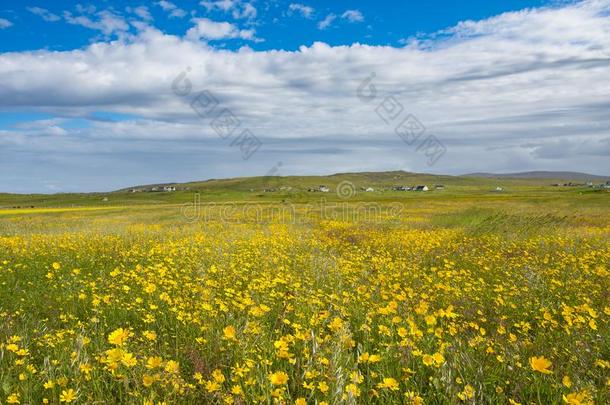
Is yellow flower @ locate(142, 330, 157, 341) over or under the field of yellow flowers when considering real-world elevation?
over

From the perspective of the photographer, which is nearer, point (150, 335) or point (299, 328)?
point (150, 335)

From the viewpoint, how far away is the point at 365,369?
14.8 feet

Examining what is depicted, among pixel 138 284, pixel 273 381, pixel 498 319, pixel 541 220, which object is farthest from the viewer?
pixel 541 220

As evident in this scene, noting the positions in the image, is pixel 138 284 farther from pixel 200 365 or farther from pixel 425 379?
pixel 425 379

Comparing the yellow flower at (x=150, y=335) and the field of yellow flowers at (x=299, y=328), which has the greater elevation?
the yellow flower at (x=150, y=335)

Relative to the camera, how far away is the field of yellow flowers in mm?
3625

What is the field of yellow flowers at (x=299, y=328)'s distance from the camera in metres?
3.62

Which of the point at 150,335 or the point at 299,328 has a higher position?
the point at 150,335

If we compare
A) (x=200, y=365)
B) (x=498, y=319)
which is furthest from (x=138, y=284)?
(x=498, y=319)

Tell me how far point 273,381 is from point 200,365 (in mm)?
1586

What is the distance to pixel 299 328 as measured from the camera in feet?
17.5

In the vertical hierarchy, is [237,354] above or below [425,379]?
above

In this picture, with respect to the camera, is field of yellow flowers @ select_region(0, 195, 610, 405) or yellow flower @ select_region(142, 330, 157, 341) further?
yellow flower @ select_region(142, 330, 157, 341)

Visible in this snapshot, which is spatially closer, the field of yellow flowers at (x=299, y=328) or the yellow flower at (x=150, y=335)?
the field of yellow flowers at (x=299, y=328)
